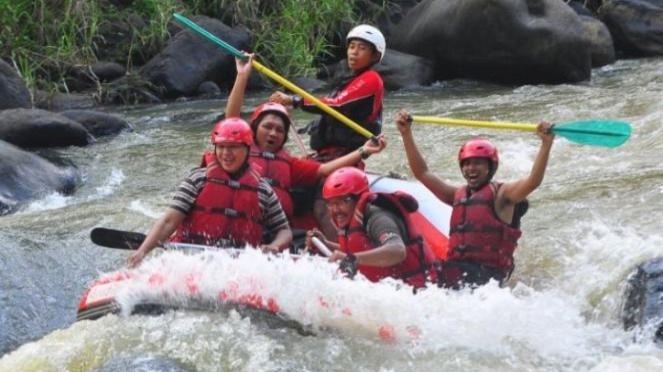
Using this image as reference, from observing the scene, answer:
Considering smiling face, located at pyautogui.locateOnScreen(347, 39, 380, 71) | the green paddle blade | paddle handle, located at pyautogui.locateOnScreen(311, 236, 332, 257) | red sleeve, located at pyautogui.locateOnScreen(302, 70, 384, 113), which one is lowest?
paddle handle, located at pyautogui.locateOnScreen(311, 236, 332, 257)

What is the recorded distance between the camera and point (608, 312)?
533 cm

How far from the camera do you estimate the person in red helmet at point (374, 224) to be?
505 centimetres

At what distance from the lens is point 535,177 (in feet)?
16.4

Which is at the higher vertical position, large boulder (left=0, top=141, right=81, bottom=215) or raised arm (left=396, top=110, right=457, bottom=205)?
raised arm (left=396, top=110, right=457, bottom=205)

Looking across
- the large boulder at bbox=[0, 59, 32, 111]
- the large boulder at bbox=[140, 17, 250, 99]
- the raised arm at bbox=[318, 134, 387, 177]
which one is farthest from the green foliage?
the raised arm at bbox=[318, 134, 387, 177]

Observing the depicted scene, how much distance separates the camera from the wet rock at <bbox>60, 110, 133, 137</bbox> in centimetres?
1075

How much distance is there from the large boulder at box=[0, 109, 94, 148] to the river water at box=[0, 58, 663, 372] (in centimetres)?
20

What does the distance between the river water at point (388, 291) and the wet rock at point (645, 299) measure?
7 cm

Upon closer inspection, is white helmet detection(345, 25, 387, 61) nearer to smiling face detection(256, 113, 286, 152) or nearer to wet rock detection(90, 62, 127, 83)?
smiling face detection(256, 113, 286, 152)

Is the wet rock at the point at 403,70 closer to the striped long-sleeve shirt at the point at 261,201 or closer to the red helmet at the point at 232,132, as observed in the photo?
the striped long-sleeve shirt at the point at 261,201

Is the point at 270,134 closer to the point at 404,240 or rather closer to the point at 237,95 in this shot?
the point at 237,95

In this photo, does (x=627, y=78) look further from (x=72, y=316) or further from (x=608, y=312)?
(x=72, y=316)

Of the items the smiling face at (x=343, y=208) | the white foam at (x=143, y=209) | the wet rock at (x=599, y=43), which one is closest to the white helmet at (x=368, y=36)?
the smiling face at (x=343, y=208)

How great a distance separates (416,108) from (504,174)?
3261 millimetres
